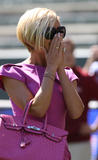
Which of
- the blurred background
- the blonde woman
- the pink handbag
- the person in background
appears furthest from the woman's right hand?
the blurred background

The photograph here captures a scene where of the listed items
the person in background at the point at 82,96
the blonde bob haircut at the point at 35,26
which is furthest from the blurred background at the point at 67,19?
the blonde bob haircut at the point at 35,26

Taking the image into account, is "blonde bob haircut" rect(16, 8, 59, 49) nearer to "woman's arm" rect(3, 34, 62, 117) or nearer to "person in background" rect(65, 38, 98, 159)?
"woman's arm" rect(3, 34, 62, 117)

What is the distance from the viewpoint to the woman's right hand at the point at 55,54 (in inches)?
101

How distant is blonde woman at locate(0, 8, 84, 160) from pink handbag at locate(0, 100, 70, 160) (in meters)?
0.07

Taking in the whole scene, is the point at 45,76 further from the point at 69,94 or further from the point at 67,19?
the point at 67,19

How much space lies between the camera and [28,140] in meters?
2.45

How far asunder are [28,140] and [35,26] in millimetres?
558

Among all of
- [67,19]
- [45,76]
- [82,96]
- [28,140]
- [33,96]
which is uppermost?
[45,76]

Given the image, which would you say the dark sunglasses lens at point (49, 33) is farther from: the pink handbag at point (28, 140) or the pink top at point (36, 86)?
the pink handbag at point (28, 140)

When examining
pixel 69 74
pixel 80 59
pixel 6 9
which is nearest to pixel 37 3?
pixel 6 9

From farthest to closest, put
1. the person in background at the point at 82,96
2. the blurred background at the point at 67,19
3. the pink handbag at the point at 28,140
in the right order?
the blurred background at the point at 67,19
the person in background at the point at 82,96
the pink handbag at the point at 28,140

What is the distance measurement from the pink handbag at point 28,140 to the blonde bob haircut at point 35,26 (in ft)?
1.05

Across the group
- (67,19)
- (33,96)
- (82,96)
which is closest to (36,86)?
(33,96)

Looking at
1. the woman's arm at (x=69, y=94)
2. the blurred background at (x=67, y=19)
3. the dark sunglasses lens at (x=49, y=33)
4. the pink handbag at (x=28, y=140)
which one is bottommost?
the blurred background at (x=67, y=19)
